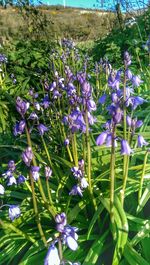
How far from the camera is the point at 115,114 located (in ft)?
5.79

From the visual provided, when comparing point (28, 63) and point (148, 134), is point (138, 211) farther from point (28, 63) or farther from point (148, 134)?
point (28, 63)

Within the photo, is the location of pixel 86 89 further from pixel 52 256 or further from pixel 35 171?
pixel 52 256

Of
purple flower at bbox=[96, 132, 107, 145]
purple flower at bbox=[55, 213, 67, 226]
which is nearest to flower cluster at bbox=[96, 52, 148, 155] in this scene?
purple flower at bbox=[96, 132, 107, 145]

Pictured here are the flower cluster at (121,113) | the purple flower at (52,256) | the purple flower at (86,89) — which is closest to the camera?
the purple flower at (52,256)

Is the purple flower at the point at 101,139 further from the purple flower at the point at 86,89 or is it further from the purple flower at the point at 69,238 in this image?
the purple flower at the point at 69,238

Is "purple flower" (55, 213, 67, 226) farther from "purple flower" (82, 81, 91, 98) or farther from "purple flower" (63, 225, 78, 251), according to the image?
"purple flower" (82, 81, 91, 98)

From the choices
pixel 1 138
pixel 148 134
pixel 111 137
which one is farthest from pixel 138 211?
pixel 1 138

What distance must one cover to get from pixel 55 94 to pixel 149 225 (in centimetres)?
126

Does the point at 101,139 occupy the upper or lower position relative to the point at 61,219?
upper

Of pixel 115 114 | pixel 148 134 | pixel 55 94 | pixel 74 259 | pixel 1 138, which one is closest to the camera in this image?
pixel 115 114

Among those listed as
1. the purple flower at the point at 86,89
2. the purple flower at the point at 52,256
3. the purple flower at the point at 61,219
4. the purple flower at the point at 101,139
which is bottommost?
the purple flower at the point at 52,256

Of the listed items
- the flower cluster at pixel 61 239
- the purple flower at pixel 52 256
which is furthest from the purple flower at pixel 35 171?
the purple flower at pixel 52 256

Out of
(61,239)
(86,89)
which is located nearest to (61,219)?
(61,239)

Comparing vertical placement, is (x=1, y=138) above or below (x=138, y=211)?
below
